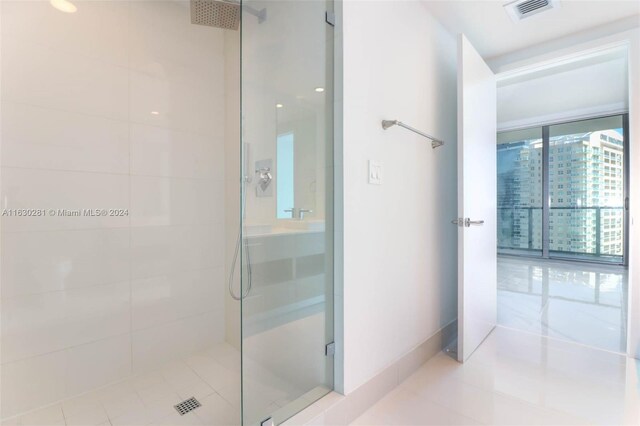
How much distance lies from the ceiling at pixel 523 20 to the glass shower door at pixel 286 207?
3.95 feet

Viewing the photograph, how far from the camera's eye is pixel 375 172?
1631 millimetres

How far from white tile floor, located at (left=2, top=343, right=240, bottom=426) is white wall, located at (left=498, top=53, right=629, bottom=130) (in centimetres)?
404

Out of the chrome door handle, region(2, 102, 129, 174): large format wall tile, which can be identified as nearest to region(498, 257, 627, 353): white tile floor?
the chrome door handle

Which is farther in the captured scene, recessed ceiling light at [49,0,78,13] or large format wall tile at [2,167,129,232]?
recessed ceiling light at [49,0,78,13]

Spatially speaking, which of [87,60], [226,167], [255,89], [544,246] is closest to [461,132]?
[255,89]

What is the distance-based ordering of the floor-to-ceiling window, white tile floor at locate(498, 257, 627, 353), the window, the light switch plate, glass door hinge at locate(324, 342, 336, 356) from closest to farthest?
the window
glass door hinge at locate(324, 342, 336, 356)
the light switch plate
white tile floor at locate(498, 257, 627, 353)
the floor-to-ceiling window

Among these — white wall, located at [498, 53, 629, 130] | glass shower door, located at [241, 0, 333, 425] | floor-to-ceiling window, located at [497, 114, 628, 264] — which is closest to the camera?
glass shower door, located at [241, 0, 333, 425]

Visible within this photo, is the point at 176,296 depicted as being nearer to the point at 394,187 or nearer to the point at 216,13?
the point at 394,187

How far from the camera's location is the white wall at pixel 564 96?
12.6 feet

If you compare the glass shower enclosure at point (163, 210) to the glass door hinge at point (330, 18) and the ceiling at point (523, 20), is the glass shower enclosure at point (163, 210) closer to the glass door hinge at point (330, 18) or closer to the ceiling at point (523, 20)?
the glass door hinge at point (330, 18)

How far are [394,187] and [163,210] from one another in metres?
1.48

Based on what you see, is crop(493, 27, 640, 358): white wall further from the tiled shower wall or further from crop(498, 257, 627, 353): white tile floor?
the tiled shower wall

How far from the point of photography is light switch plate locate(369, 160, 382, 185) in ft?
5.26

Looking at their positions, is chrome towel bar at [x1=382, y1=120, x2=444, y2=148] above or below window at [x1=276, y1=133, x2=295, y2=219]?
above
